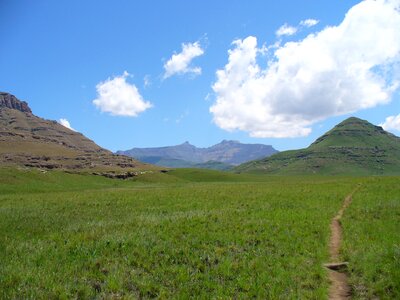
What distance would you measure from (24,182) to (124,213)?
58.5m

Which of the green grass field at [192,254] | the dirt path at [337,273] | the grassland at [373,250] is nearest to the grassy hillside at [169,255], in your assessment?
the green grass field at [192,254]

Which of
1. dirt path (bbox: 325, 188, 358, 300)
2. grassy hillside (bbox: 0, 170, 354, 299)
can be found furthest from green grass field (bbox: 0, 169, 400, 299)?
dirt path (bbox: 325, 188, 358, 300)

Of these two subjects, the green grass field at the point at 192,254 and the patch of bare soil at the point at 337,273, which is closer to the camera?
the green grass field at the point at 192,254

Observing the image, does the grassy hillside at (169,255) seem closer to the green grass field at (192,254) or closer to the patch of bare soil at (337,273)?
the green grass field at (192,254)

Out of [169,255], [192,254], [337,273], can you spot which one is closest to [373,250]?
[337,273]

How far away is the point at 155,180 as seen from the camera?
11631 cm

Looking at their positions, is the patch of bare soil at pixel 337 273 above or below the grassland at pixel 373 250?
below

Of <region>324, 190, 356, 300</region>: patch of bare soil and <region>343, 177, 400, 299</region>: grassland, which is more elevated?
<region>343, 177, 400, 299</region>: grassland

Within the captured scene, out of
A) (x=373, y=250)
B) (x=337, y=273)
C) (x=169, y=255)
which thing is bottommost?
(x=337, y=273)

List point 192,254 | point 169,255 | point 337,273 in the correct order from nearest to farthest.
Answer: point 337,273 → point 169,255 → point 192,254

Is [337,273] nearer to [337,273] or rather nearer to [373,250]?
[337,273]

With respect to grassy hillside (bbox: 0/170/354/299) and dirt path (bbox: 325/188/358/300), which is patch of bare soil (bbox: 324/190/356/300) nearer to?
dirt path (bbox: 325/188/358/300)

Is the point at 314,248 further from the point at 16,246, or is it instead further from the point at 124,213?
the point at 124,213

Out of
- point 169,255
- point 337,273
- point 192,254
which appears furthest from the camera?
point 192,254
